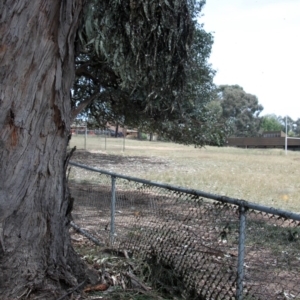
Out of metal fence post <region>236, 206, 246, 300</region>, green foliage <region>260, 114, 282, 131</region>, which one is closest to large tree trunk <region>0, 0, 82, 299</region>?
metal fence post <region>236, 206, 246, 300</region>

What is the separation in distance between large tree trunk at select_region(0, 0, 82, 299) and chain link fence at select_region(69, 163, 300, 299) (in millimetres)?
1209

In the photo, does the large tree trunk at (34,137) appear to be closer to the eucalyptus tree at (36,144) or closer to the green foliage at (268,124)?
the eucalyptus tree at (36,144)

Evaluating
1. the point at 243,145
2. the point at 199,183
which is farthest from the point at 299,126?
the point at 199,183

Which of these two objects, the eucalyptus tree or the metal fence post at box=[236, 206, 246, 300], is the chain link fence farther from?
the eucalyptus tree

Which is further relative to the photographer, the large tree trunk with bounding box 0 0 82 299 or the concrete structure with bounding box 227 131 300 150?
the concrete structure with bounding box 227 131 300 150

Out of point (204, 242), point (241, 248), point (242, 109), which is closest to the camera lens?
point (241, 248)

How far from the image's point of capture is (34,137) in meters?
3.18

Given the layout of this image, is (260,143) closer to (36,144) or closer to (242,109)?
(242,109)

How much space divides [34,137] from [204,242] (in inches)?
116

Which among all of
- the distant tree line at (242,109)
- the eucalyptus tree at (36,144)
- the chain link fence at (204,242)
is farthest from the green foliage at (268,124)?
the eucalyptus tree at (36,144)

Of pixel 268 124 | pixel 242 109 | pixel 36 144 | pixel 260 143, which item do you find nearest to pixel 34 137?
pixel 36 144

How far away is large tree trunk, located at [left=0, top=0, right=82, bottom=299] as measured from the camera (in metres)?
3.04

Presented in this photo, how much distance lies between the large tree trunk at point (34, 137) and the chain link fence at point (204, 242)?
3.97 ft

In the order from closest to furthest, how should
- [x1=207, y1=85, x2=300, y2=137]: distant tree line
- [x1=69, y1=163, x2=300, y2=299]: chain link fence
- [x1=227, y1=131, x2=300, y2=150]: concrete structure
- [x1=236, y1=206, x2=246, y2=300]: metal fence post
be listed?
[x1=236, y1=206, x2=246, y2=300]: metal fence post
[x1=69, y1=163, x2=300, y2=299]: chain link fence
[x1=227, y1=131, x2=300, y2=150]: concrete structure
[x1=207, y1=85, x2=300, y2=137]: distant tree line
